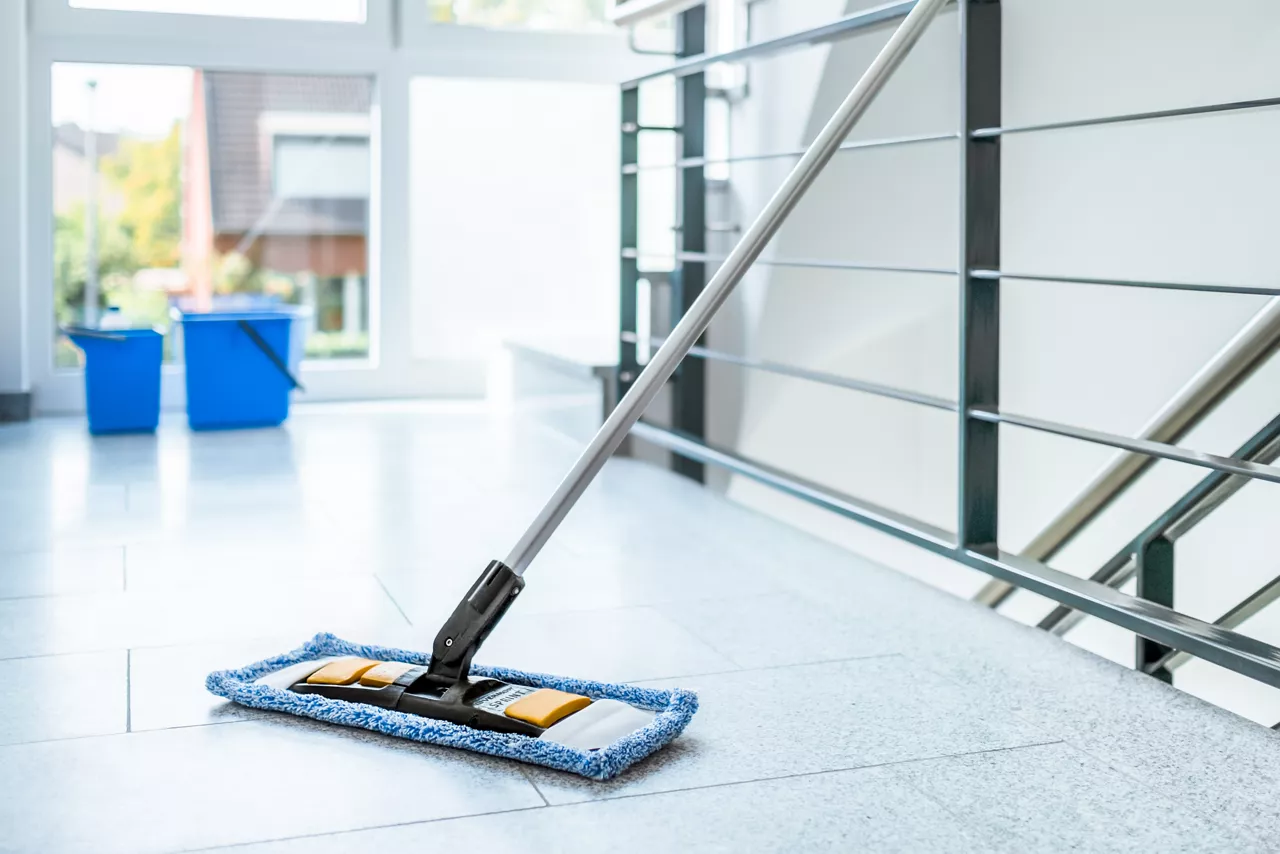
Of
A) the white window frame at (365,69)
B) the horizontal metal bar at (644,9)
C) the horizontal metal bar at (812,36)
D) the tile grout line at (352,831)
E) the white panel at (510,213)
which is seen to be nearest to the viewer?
the tile grout line at (352,831)

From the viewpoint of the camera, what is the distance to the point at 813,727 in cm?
131

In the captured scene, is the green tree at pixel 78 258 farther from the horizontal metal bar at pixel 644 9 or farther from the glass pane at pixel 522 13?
the horizontal metal bar at pixel 644 9

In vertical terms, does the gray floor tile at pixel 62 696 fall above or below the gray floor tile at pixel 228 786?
above

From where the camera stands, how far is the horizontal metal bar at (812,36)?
182cm

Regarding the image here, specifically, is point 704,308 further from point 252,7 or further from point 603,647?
point 252,7

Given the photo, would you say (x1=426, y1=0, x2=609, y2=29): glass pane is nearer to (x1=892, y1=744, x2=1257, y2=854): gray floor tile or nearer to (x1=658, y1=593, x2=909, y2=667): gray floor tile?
(x1=658, y1=593, x2=909, y2=667): gray floor tile

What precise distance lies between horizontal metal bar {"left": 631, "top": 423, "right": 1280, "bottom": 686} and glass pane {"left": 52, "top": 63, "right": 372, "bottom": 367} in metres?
2.22

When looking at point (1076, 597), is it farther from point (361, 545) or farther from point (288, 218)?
point (288, 218)

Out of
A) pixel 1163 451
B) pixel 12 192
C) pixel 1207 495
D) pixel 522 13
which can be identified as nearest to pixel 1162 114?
pixel 1163 451

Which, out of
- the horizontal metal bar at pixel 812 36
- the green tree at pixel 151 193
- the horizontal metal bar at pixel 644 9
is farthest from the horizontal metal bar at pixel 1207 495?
the green tree at pixel 151 193

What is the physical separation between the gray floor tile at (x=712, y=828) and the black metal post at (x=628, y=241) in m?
1.90

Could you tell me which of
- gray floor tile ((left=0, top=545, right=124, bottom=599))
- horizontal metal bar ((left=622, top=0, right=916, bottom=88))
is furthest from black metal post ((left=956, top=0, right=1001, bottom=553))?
gray floor tile ((left=0, top=545, right=124, bottom=599))

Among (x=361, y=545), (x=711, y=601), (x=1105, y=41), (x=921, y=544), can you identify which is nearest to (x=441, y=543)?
(x=361, y=545)

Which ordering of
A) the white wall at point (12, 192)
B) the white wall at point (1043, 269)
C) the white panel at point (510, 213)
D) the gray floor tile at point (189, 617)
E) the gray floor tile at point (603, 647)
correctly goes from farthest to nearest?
the white panel at point (510, 213) < the white wall at point (12, 192) < the white wall at point (1043, 269) < the gray floor tile at point (189, 617) < the gray floor tile at point (603, 647)
